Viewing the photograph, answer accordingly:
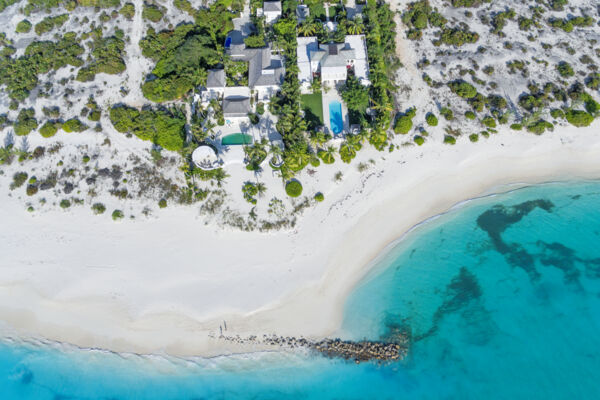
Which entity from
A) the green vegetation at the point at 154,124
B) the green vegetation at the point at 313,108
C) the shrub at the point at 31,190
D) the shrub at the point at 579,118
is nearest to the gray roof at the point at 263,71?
the green vegetation at the point at 313,108

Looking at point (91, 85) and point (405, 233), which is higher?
point (91, 85)

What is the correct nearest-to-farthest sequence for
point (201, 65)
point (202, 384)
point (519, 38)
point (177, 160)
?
point (202, 384) → point (177, 160) → point (201, 65) → point (519, 38)

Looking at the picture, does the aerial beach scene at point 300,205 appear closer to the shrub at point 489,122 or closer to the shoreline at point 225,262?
the shrub at point 489,122

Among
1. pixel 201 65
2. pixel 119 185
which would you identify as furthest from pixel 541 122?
pixel 119 185

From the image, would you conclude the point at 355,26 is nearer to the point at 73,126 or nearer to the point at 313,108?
the point at 313,108

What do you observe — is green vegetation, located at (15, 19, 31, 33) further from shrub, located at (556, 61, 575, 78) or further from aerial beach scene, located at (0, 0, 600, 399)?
shrub, located at (556, 61, 575, 78)

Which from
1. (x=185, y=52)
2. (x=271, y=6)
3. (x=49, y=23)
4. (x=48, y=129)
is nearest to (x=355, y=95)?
(x=271, y=6)

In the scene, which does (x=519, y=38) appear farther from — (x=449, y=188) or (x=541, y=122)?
(x=449, y=188)
